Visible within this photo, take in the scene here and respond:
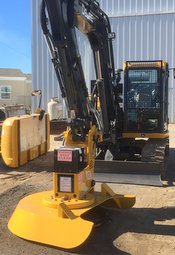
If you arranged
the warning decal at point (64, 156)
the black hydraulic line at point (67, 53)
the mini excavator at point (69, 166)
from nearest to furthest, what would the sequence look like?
the mini excavator at point (69, 166) < the warning decal at point (64, 156) < the black hydraulic line at point (67, 53)

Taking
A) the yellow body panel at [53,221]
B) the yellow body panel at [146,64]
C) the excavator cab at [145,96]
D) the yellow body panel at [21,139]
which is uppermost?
the yellow body panel at [146,64]

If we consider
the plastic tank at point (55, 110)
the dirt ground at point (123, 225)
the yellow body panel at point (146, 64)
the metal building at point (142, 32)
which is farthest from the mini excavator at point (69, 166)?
the metal building at point (142, 32)

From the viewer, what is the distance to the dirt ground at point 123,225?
17.6 ft

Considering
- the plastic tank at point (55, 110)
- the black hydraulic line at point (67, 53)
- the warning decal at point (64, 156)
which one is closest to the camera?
the warning decal at point (64, 156)

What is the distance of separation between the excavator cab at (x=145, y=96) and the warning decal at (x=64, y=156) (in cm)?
448

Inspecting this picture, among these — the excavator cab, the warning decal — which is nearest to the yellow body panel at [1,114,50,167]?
the excavator cab

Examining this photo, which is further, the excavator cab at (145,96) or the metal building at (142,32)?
the metal building at (142,32)

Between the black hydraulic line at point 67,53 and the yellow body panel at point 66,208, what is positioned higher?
the black hydraulic line at point 67,53

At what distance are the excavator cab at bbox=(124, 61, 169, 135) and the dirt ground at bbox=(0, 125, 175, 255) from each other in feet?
4.59

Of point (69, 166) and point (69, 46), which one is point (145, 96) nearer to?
point (69, 46)

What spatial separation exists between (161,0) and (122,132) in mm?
13315

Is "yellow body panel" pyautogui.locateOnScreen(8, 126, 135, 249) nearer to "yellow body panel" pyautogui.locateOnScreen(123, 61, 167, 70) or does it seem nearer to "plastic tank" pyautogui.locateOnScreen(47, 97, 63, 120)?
"yellow body panel" pyautogui.locateOnScreen(123, 61, 167, 70)

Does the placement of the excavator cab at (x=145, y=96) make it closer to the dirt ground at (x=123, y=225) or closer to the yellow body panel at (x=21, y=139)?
the dirt ground at (x=123, y=225)

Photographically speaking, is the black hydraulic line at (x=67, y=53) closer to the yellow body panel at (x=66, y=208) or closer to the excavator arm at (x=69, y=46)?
the excavator arm at (x=69, y=46)
